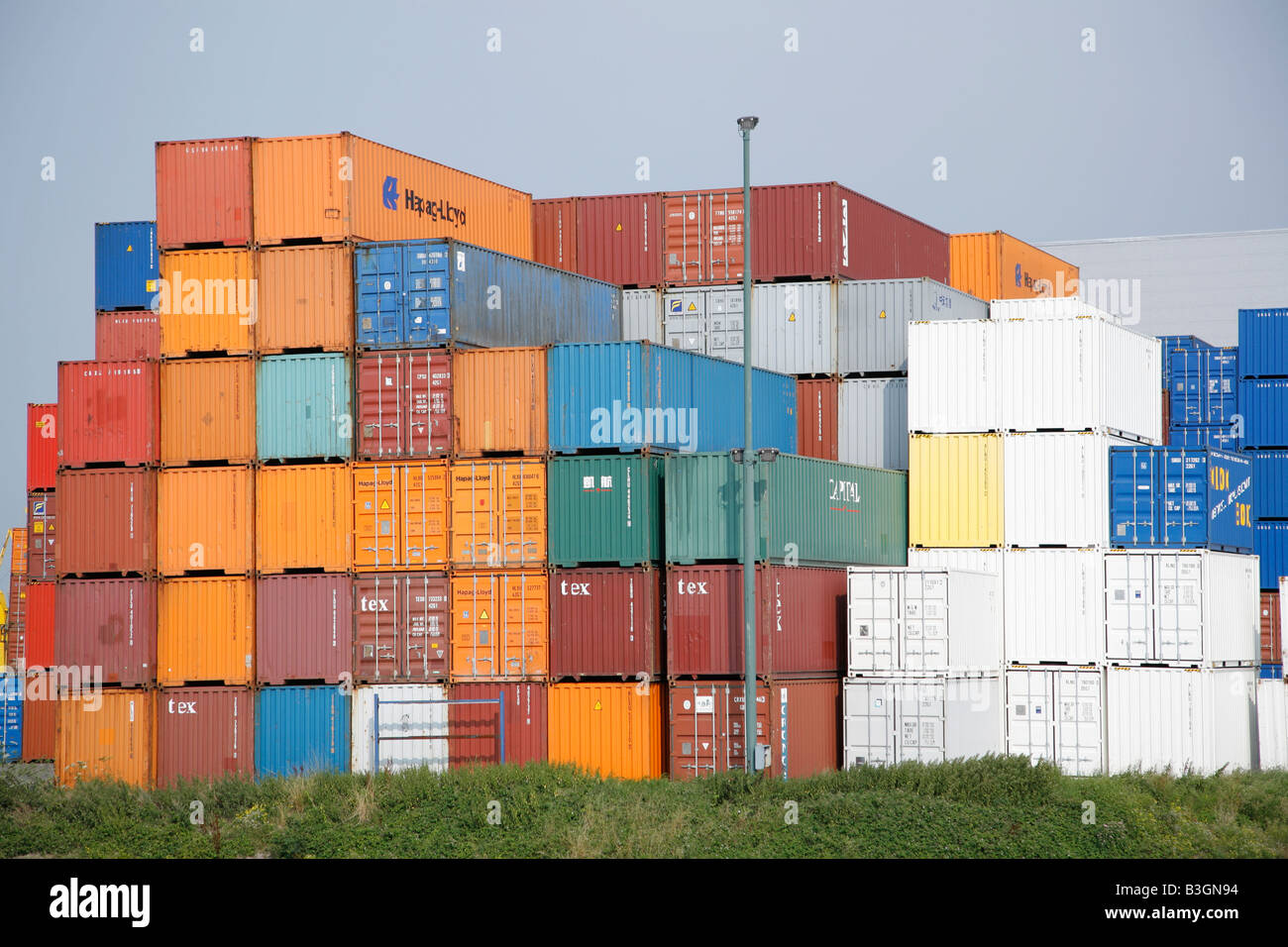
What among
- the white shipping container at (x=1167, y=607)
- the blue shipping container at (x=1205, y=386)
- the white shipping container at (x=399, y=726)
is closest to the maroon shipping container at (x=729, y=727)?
the white shipping container at (x=399, y=726)

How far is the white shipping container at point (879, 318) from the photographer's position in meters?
37.8

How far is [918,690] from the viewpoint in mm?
30750

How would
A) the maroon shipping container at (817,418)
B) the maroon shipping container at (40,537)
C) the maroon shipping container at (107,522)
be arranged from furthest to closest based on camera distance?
1. the maroon shipping container at (40,537)
2. the maroon shipping container at (817,418)
3. the maroon shipping container at (107,522)

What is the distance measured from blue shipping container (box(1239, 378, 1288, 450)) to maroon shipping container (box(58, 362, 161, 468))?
28576 mm

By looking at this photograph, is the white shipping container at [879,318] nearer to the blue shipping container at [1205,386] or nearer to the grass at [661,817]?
the blue shipping container at [1205,386]

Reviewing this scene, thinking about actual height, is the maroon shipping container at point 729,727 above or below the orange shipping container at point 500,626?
below

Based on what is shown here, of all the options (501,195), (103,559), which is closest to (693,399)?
(501,195)

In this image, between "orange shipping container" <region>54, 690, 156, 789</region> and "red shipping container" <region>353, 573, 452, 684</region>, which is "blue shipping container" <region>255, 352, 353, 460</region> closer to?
"red shipping container" <region>353, 573, 452, 684</region>

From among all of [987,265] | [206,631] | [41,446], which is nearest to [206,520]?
[206,631]

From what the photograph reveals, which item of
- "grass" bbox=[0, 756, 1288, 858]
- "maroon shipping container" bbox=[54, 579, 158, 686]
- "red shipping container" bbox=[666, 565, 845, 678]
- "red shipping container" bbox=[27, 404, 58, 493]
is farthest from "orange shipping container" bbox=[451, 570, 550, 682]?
"red shipping container" bbox=[27, 404, 58, 493]

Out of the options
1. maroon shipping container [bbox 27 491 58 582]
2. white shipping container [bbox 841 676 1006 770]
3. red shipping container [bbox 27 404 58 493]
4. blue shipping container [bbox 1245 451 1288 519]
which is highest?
red shipping container [bbox 27 404 58 493]

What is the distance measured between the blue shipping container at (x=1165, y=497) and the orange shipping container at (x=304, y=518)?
16.5 metres

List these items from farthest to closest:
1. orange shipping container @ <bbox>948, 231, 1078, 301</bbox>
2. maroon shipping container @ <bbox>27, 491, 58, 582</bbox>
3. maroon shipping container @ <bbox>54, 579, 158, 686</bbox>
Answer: maroon shipping container @ <bbox>27, 491, 58, 582</bbox> → orange shipping container @ <bbox>948, 231, 1078, 301</bbox> → maroon shipping container @ <bbox>54, 579, 158, 686</bbox>

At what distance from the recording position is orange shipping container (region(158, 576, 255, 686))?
32.5 m
